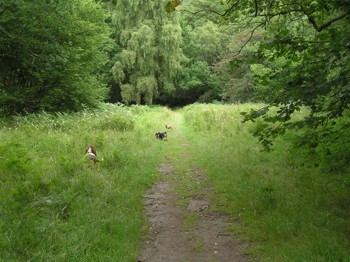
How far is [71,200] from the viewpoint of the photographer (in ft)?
21.1

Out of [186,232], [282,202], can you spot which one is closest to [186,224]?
[186,232]

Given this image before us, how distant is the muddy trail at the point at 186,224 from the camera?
17.4 feet

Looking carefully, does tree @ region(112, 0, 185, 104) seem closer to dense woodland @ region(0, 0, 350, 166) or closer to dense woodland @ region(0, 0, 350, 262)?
dense woodland @ region(0, 0, 350, 166)

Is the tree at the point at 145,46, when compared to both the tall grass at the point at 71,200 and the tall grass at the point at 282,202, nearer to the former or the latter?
the tall grass at the point at 71,200

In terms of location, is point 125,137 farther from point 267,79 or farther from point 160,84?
point 160,84

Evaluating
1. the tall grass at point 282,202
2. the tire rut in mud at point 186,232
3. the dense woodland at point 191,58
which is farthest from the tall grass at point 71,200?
the dense woodland at point 191,58

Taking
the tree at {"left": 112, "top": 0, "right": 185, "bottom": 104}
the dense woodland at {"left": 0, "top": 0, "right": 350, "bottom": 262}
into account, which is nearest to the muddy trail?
the dense woodland at {"left": 0, "top": 0, "right": 350, "bottom": 262}

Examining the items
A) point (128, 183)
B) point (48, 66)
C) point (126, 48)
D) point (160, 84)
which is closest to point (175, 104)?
point (160, 84)

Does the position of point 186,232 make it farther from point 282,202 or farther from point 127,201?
point 282,202

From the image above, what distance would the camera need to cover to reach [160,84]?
42.6 meters

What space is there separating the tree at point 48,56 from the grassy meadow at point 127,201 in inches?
256

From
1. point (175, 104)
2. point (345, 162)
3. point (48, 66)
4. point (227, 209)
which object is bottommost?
point (175, 104)

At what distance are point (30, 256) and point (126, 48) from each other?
39066 mm

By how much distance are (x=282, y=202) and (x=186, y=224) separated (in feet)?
6.23
